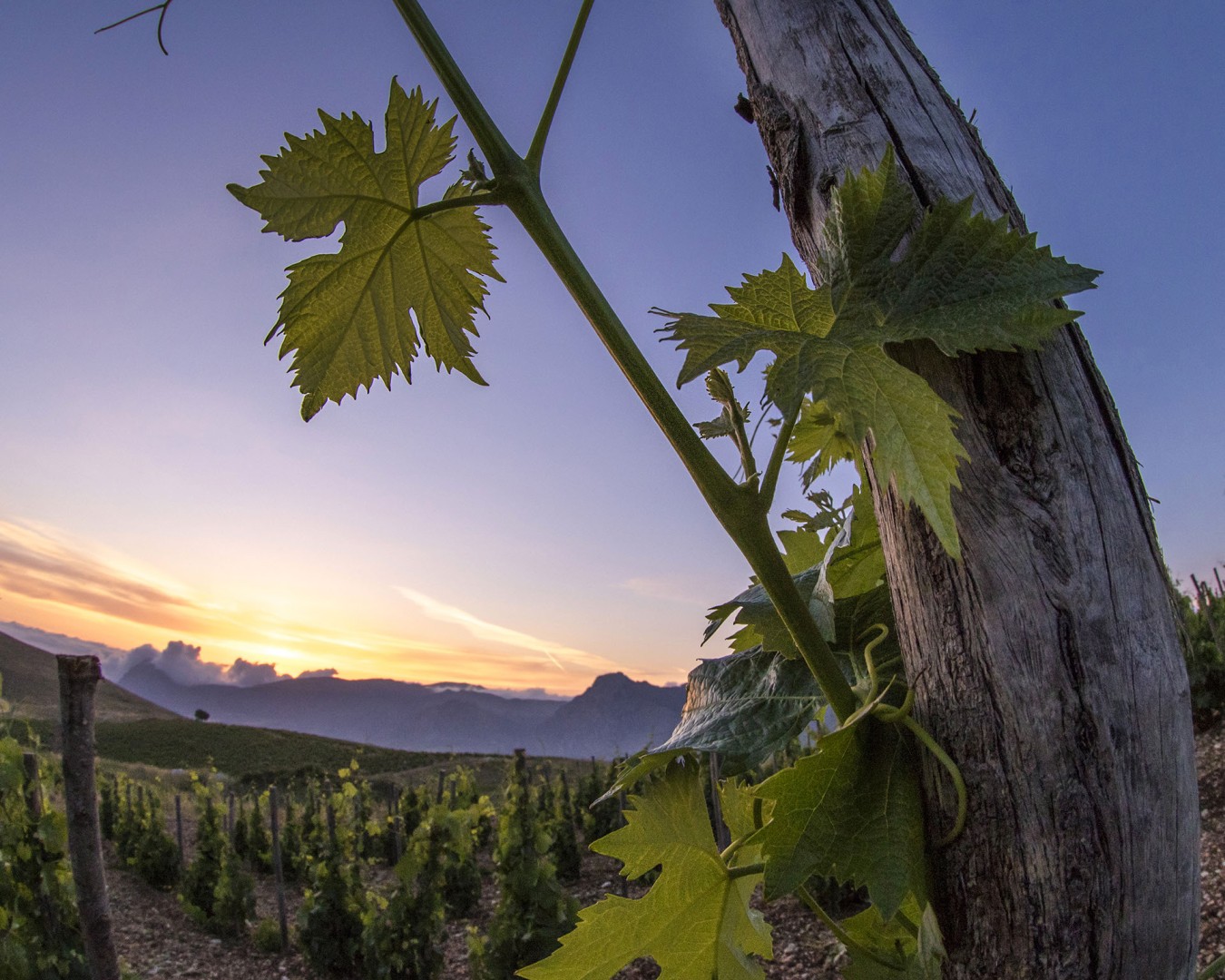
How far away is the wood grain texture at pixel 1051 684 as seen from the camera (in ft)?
2.32

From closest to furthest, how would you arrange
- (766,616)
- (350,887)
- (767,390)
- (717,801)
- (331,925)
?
1. (767,390)
2. (766,616)
3. (717,801)
4. (331,925)
5. (350,887)

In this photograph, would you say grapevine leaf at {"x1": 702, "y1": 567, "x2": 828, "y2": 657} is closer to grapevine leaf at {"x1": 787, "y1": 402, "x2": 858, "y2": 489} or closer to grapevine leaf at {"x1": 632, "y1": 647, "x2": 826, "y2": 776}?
grapevine leaf at {"x1": 632, "y1": 647, "x2": 826, "y2": 776}

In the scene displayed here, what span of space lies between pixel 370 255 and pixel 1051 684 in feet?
2.70

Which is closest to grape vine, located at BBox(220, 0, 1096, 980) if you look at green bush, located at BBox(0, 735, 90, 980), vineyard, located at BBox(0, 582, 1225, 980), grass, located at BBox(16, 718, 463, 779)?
vineyard, located at BBox(0, 582, 1225, 980)

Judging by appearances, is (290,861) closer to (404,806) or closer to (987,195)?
(404,806)

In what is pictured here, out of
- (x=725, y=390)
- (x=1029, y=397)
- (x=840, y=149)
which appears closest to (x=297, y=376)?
(x=725, y=390)

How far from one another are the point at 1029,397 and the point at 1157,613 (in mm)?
243

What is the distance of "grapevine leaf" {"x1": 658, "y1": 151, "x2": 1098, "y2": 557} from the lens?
66cm

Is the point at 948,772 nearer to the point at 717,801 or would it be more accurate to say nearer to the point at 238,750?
the point at 717,801

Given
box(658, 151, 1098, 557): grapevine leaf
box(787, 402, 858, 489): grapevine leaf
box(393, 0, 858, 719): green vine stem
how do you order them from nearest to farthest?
1. box(658, 151, 1098, 557): grapevine leaf
2. box(393, 0, 858, 719): green vine stem
3. box(787, 402, 858, 489): grapevine leaf

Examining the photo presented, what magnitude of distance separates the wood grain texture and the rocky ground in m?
5.77

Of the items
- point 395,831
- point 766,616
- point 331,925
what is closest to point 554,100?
point 766,616

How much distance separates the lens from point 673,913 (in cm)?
87

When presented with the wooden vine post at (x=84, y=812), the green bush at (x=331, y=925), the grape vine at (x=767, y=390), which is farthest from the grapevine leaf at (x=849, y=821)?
the green bush at (x=331, y=925)
